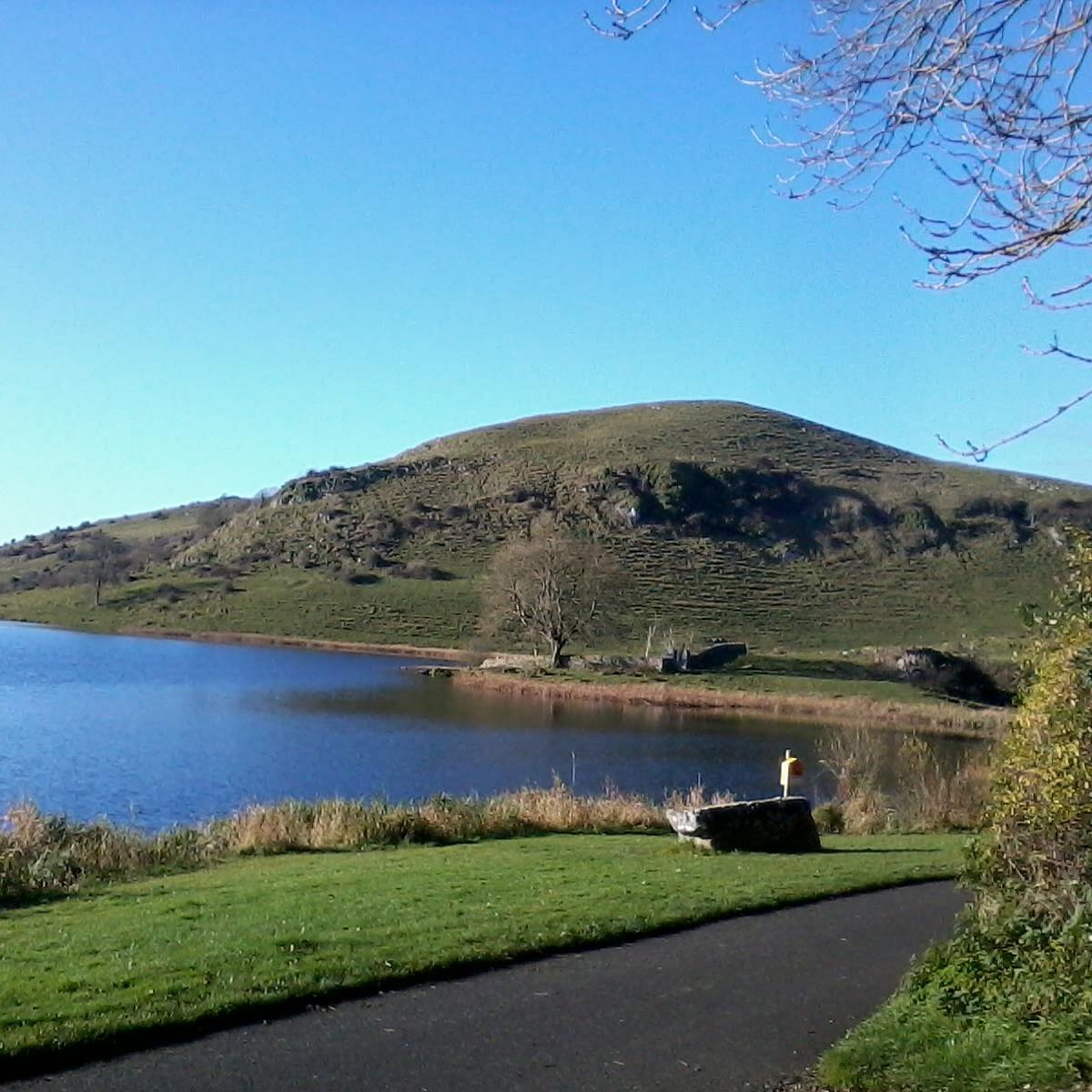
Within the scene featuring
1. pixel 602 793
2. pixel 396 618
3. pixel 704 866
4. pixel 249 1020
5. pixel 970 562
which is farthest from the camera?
pixel 970 562

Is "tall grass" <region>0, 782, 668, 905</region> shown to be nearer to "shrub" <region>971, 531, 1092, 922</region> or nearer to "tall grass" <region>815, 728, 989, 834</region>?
"tall grass" <region>815, 728, 989, 834</region>

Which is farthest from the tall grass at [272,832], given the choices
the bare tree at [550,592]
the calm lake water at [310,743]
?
the bare tree at [550,592]

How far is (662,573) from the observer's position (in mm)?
88625

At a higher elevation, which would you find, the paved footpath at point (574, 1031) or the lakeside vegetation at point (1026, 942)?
the lakeside vegetation at point (1026, 942)

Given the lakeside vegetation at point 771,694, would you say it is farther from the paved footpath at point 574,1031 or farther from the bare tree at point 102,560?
the bare tree at point 102,560

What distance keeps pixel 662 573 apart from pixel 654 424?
163ft

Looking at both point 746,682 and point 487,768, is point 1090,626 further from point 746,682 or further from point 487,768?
point 746,682

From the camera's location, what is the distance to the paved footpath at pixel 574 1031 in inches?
237

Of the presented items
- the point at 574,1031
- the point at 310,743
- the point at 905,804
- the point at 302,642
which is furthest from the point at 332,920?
the point at 302,642

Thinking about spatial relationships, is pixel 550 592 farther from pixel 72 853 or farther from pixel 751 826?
pixel 72 853

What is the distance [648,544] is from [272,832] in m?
79.8

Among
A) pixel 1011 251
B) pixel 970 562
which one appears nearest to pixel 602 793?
pixel 1011 251

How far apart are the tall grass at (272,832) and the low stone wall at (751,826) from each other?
3.46 meters

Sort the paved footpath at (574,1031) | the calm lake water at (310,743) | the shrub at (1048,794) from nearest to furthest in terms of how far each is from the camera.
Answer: the paved footpath at (574,1031)
the shrub at (1048,794)
the calm lake water at (310,743)
